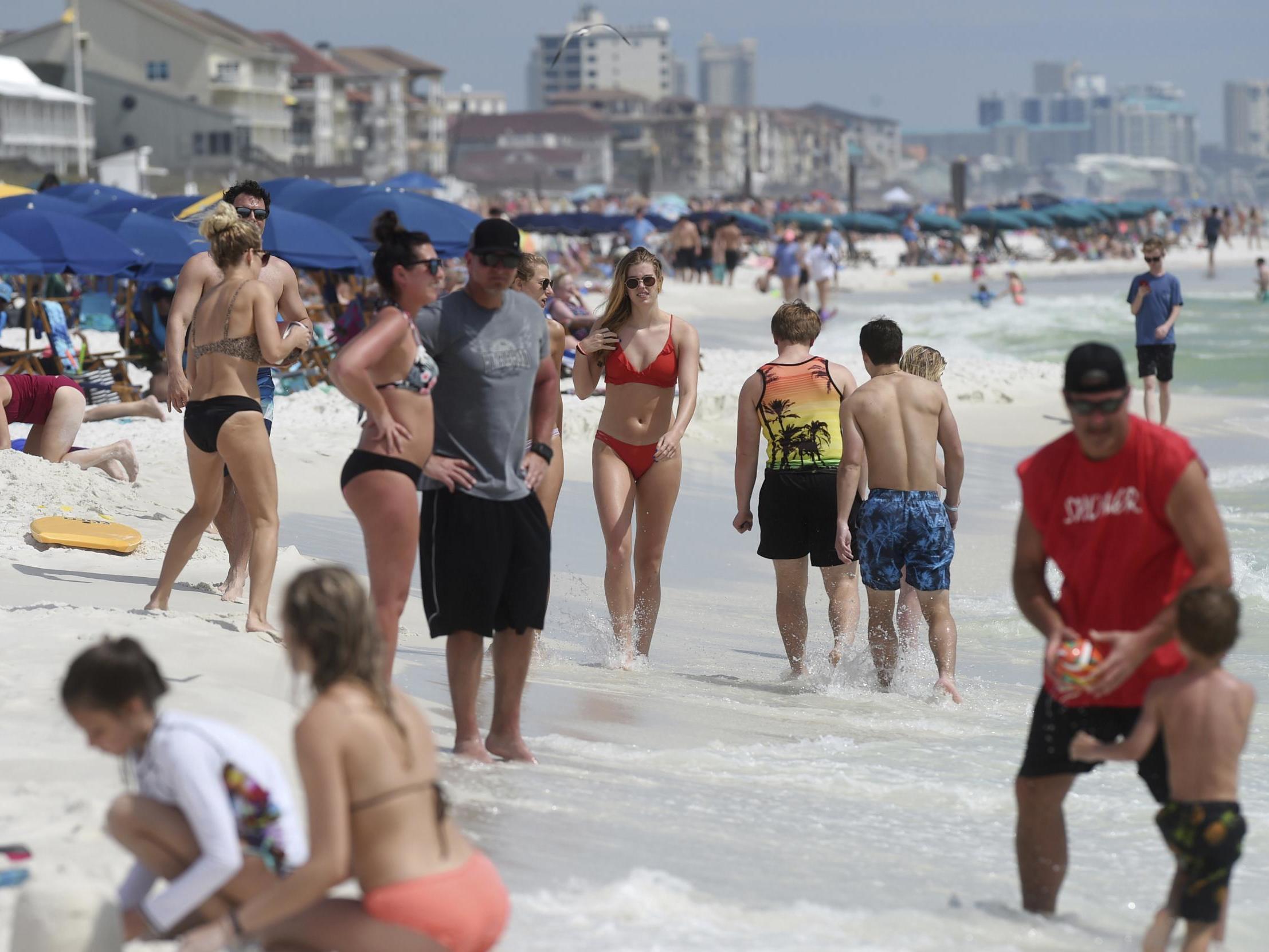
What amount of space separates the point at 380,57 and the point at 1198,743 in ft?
411

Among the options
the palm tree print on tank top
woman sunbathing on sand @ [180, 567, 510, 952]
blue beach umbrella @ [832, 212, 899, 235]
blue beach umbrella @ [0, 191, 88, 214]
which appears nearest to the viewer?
woman sunbathing on sand @ [180, 567, 510, 952]

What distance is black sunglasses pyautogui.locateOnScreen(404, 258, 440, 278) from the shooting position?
439 cm

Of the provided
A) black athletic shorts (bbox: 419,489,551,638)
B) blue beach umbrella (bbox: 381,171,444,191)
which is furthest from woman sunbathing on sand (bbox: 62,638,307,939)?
blue beach umbrella (bbox: 381,171,444,191)

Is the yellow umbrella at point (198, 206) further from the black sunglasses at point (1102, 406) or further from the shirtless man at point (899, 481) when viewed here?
the black sunglasses at point (1102, 406)

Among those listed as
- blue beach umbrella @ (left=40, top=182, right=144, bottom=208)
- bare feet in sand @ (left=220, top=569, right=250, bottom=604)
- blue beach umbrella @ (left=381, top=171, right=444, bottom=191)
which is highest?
blue beach umbrella @ (left=381, top=171, right=444, bottom=191)

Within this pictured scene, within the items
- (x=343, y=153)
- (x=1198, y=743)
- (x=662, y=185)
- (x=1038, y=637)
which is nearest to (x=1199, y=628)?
(x=1198, y=743)

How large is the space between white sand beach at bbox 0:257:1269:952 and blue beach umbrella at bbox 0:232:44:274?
3905mm

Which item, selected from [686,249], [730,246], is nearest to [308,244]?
[686,249]

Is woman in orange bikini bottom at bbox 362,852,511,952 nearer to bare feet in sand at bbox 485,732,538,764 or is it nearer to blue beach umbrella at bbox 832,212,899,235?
bare feet in sand at bbox 485,732,538,764

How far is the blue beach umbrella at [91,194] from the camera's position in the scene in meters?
21.3

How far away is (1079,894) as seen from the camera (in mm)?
3988

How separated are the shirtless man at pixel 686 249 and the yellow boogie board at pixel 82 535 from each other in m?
29.0

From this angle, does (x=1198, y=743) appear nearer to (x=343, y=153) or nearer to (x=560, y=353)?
(x=560, y=353)

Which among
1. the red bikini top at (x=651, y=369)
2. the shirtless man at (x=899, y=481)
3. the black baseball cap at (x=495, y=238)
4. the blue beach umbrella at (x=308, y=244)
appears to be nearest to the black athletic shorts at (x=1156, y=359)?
the blue beach umbrella at (x=308, y=244)
